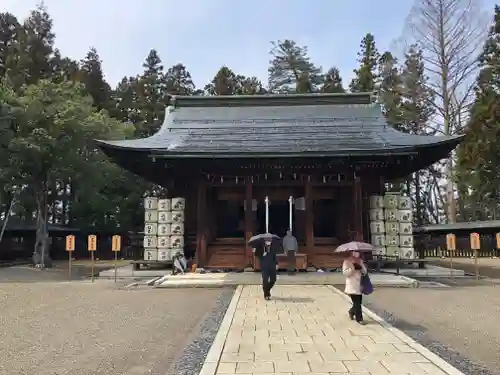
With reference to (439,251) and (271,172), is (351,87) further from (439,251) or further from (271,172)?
(271,172)

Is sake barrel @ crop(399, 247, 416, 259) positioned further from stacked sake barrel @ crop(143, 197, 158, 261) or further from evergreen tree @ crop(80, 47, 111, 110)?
evergreen tree @ crop(80, 47, 111, 110)

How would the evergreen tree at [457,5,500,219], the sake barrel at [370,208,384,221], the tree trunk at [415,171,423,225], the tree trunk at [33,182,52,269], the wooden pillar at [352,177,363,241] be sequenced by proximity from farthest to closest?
1. the tree trunk at [415,171,423,225]
2. the evergreen tree at [457,5,500,219]
3. the tree trunk at [33,182,52,269]
4. the sake barrel at [370,208,384,221]
5. the wooden pillar at [352,177,363,241]

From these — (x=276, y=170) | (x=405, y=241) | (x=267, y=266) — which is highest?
(x=276, y=170)

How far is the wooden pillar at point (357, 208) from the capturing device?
51.7 ft

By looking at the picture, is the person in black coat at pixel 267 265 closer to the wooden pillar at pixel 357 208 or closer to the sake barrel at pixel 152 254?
the wooden pillar at pixel 357 208

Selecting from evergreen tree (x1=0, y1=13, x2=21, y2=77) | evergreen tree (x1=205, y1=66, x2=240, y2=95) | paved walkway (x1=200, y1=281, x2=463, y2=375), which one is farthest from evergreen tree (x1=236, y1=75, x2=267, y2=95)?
paved walkway (x1=200, y1=281, x2=463, y2=375)

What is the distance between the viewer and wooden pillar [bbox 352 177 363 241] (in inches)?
620

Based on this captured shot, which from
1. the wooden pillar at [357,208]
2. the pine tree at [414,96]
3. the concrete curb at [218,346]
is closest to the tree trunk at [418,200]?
the pine tree at [414,96]

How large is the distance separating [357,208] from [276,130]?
4.60 metres

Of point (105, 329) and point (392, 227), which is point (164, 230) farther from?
point (105, 329)

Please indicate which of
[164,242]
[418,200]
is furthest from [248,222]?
[418,200]

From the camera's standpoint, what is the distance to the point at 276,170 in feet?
52.6

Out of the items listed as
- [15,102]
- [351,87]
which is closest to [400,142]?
[15,102]

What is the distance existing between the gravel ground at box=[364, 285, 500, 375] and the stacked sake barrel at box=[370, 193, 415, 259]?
11.4 ft
